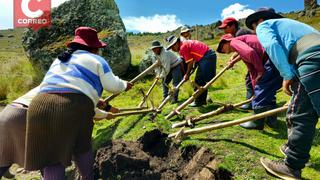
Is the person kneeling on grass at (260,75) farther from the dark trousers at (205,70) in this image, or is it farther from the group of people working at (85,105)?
the dark trousers at (205,70)

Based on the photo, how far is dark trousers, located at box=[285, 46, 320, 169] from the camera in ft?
12.0

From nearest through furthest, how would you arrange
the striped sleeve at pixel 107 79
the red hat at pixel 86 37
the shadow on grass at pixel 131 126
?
1. the striped sleeve at pixel 107 79
2. the red hat at pixel 86 37
3. the shadow on grass at pixel 131 126

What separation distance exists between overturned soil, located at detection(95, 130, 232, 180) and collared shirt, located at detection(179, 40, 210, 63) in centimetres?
227

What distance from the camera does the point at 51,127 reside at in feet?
12.7

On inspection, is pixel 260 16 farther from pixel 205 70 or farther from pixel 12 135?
pixel 12 135

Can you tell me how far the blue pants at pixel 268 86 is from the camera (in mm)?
5547

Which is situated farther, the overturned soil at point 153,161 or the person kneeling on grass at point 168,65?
the person kneeling on grass at point 168,65

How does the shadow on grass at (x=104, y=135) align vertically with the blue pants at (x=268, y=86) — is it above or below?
Result: below

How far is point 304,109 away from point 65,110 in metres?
2.39

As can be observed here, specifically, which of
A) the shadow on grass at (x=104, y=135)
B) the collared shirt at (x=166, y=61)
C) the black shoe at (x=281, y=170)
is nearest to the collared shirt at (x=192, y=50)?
the collared shirt at (x=166, y=61)

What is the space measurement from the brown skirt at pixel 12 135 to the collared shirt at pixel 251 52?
307 centimetres

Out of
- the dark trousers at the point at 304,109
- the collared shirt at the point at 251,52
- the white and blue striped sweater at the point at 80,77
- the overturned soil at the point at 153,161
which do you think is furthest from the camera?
the collared shirt at the point at 251,52

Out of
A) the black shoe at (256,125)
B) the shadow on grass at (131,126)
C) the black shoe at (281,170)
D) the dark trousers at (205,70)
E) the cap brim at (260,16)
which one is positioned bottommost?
the shadow on grass at (131,126)

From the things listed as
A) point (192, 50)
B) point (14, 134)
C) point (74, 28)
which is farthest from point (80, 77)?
point (74, 28)
